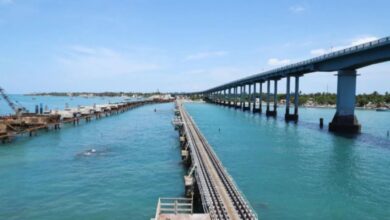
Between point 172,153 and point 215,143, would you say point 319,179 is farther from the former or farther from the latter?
point 215,143

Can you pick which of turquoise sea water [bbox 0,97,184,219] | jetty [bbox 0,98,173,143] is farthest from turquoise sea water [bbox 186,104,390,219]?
jetty [bbox 0,98,173,143]

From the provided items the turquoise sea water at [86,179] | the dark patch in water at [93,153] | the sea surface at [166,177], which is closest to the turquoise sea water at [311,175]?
the sea surface at [166,177]

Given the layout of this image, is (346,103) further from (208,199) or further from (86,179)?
(208,199)

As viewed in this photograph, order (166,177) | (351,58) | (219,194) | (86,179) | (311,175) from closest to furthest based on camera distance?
(219,194) < (86,179) < (166,177) < (311,175) < (351,58)

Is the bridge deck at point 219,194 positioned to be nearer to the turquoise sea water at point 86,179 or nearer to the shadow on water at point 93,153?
the turquoise sea water at point 86,179

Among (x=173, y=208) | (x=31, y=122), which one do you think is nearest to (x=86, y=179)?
(x=173, y=208)

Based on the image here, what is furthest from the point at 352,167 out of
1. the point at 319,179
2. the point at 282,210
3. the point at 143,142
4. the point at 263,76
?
the point at 263,76
